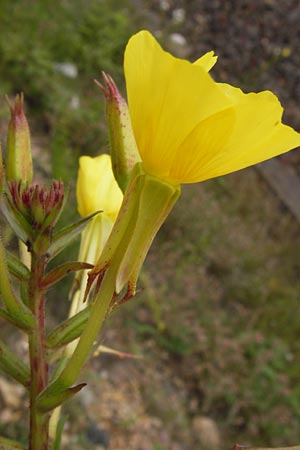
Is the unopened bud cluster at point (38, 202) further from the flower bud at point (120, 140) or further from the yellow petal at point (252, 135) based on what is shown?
the yellow petal at point (252, 135)

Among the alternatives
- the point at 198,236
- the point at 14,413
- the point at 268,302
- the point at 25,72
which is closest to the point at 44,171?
the point at 25,72

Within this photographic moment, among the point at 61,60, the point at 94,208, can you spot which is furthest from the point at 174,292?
the point at 94,208

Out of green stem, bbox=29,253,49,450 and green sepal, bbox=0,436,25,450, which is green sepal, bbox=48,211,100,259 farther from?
green sepal, bbox=0,436,25,450

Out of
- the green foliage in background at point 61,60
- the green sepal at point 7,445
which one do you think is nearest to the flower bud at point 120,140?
the green sepal at point 7,445

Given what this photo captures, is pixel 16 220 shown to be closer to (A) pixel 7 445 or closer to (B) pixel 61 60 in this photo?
(A) pixel 7 445

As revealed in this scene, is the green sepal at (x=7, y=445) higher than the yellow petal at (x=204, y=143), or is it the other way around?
the yellow petal at (x=204, y=143)
